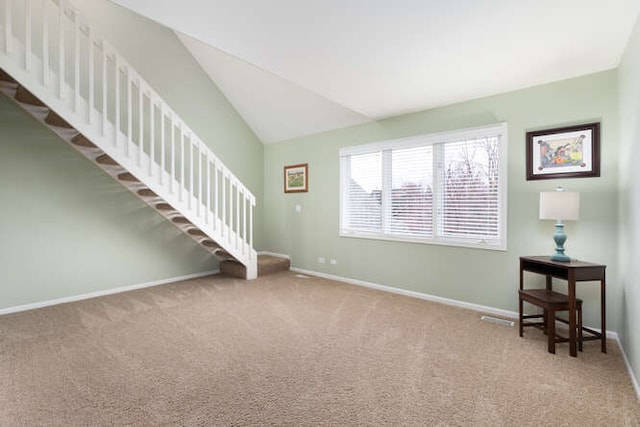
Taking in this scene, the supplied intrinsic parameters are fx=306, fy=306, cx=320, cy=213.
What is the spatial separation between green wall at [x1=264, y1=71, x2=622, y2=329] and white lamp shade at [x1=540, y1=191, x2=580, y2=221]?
0.48m

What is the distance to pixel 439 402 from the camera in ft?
6.23

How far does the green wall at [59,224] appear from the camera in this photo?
11.3ft

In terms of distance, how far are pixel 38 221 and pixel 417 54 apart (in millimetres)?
4534

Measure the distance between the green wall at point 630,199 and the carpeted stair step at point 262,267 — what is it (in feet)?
14.4

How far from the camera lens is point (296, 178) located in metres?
5.63

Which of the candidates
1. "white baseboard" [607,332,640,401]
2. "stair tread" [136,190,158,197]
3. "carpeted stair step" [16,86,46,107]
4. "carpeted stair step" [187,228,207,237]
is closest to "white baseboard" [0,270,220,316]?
"carpeted stair step" [187,228,207,237]

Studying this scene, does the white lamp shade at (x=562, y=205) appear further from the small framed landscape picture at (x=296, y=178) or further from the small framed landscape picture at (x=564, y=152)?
the small framed landscape picture at (x=296, y=178)

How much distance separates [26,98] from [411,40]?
12.0ft

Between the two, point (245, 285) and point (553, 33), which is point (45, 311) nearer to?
point (245, 285)

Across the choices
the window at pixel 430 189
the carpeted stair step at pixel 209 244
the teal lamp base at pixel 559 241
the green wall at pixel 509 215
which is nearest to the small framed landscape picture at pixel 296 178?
the green wall at pixel 509 215

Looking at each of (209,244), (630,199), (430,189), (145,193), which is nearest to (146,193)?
(145,193)

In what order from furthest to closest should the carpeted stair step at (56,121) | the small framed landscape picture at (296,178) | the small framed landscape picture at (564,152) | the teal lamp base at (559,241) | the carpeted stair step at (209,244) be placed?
1. the small framed landscape picture at (296,178)
2. the carpeted stair step at (209,244)
3. the carpeted stair step at (56,121)
4. the small framed landscape picture at (564,152)
5. the teal lamp base at (559,241)

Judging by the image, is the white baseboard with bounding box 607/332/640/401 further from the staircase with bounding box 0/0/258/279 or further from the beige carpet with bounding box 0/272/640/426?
the staircase with bounding box 0/0/258/279

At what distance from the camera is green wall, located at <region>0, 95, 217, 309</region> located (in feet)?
11.3
